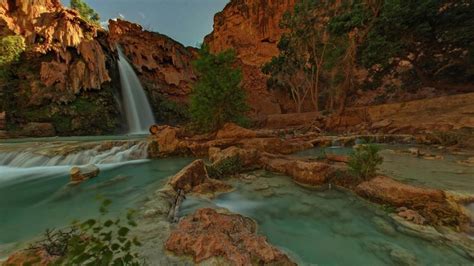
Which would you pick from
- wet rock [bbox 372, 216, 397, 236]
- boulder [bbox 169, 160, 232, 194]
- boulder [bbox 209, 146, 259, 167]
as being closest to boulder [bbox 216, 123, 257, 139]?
boulder [bbox 209, 146, 259, 167]

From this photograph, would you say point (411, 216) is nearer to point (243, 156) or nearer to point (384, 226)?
point (384, 226)

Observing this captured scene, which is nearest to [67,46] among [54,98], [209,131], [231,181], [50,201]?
[54,98]

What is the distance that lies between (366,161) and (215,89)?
8.09 m

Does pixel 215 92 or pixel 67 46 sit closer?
pixel 215 92

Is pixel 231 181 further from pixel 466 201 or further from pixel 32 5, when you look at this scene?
pixel 32 5

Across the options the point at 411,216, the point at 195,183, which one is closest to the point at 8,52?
the point at 195,183

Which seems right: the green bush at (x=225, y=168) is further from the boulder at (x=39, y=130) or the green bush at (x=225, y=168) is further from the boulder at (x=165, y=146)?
the boulder at (x=39, y=130)

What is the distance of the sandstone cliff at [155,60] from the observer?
3762cm

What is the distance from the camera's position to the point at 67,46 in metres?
23.4

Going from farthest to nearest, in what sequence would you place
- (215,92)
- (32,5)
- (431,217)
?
(32,5) → (215,92) → (431,217)

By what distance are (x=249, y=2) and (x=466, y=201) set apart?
42.4 meters

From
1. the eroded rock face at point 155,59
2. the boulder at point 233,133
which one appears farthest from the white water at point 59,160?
the eroded rock face at point 155,59

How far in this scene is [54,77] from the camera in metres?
22.3

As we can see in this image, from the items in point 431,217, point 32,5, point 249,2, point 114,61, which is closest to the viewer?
point 431,217
